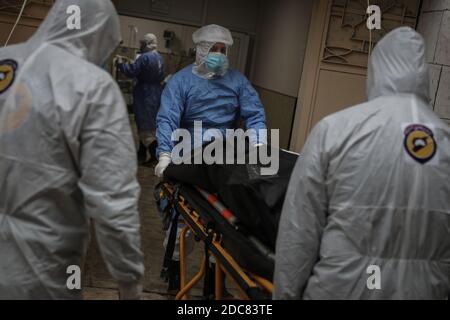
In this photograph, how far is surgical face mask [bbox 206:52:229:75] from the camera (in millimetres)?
2912

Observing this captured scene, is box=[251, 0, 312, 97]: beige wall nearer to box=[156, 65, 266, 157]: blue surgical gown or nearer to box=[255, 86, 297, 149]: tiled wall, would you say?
box=[255, 86, 297, 149]: tiled wall

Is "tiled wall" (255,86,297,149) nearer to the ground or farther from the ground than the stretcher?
farther from the ground

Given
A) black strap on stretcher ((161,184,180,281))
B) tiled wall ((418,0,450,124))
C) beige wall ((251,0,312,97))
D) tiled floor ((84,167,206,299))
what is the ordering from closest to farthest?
black strap on stretcher ((161,184,180,281)), tiled floor ((84,167,206,299)), tiled wall ((418,0,450,124)), beige wall ((251,0,312,97))

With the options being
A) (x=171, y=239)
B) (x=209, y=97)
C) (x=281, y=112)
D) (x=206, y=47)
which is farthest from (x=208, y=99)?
(x=281, y=112)

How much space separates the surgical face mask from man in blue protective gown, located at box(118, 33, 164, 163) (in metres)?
2.58

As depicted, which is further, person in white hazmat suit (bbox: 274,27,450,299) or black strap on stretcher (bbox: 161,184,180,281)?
black strap on stretcher (bbox: 161,184,180,281)

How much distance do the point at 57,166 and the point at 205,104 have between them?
5.14 feet

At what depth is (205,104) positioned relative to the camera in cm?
291

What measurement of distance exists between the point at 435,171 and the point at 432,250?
0.73ft

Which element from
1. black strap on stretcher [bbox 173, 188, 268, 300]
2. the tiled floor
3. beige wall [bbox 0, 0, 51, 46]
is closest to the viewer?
black strap on stretcher [bbox 173, 188, 268, 300]

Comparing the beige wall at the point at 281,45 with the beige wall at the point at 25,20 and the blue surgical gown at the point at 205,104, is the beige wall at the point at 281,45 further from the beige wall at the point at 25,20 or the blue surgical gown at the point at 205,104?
the beige wall at the point at 25,20

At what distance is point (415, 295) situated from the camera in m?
1.47

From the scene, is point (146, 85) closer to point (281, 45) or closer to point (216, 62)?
point (281, 45)

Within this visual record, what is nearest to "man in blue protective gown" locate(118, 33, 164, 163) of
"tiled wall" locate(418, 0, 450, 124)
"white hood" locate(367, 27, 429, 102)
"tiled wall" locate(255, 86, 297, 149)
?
"tiled wall" locate(255, 86, 297, 149)
